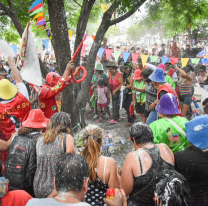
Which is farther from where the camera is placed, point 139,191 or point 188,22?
point 188,22

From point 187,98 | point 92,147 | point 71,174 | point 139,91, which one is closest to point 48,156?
point 92,147

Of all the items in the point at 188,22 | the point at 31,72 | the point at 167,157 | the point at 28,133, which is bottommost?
the point at 167,157

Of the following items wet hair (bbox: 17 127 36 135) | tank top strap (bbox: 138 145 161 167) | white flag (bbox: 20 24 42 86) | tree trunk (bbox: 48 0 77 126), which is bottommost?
tank top strap (bbox: 138 145 161 167)

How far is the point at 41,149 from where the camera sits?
2.11m

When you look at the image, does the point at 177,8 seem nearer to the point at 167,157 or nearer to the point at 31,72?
the point at 31,72

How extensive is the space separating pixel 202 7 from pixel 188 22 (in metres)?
0.47

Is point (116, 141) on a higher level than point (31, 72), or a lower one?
lower

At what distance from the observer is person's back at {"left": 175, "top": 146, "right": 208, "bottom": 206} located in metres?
1.94

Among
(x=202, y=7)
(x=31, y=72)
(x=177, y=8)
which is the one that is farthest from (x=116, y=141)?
(x=202, y=7)

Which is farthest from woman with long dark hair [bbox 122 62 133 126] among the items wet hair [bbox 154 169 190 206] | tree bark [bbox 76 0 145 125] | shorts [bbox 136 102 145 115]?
wet hair [bbox 154 169 190 206]

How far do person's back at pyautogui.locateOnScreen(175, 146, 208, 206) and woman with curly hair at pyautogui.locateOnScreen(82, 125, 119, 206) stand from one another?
678 mm

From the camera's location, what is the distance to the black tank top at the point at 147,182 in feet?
6.16

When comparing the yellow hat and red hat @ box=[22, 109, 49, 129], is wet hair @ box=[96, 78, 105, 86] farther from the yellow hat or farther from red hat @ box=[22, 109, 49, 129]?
red hat @ box=[22, 109, 49, 129]

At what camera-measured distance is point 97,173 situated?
1969mm
